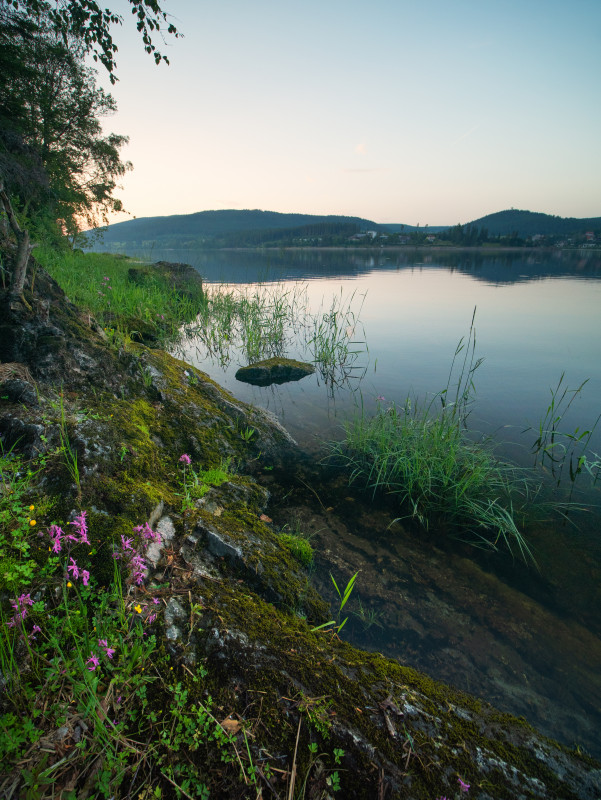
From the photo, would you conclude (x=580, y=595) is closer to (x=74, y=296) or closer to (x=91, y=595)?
(x=91, y=595)

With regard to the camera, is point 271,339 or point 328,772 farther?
point 271,339

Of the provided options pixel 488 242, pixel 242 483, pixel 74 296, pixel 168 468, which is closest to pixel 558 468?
pixel 242 483

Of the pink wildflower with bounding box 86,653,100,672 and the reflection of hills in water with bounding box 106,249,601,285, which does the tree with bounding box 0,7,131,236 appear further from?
the pink wildflower with bounding box 86,653,100,672

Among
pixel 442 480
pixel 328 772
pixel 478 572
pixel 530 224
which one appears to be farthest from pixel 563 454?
pixel 530 224

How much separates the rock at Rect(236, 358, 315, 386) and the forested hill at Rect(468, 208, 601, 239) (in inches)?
4341

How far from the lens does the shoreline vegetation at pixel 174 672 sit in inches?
51.3

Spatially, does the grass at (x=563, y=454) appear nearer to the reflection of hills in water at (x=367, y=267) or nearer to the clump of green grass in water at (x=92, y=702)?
the clump of green grass in water at (x=92, y=702)

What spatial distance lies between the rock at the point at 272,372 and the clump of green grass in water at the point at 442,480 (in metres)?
3.53

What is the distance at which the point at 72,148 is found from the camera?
22.2 metres

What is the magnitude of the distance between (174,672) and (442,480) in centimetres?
367

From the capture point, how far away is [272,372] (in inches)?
336

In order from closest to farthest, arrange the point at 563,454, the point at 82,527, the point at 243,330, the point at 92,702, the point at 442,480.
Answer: the point at 92,702, the point at 82,527, the point at 442,480, the point at 563,454, the point at 243,330

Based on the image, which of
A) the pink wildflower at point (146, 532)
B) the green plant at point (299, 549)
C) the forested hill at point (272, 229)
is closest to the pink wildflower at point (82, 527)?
the pink wildflower at point (146, 532)

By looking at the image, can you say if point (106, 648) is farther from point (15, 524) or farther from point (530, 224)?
point (530, 224)
